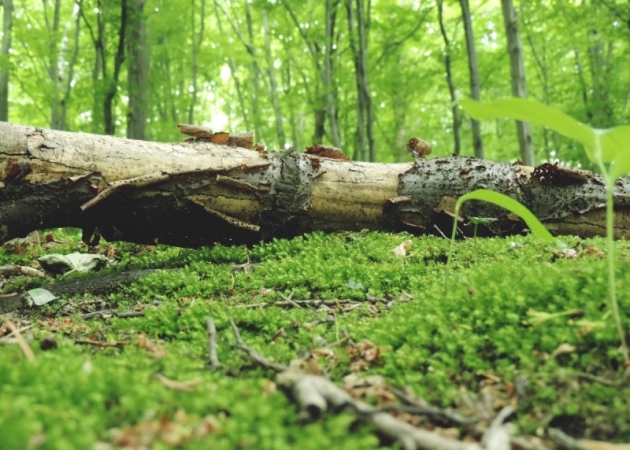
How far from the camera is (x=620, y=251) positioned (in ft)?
9.39

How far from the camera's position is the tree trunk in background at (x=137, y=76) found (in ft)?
26.7

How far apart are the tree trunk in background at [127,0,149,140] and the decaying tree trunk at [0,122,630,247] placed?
5217 millimetres

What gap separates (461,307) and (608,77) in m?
13.0

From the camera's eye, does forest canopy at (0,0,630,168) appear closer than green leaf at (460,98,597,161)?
No

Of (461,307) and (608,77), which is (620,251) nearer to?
(461,307)

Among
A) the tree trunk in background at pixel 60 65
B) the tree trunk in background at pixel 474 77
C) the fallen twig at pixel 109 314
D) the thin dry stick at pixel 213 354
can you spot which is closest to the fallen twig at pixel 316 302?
the fallen twig at pixel 109 314

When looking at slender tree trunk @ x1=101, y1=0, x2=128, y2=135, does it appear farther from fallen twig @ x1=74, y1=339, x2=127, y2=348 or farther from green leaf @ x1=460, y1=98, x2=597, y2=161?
green leaf @ x1=460, y1=98, x2=597, y2=161

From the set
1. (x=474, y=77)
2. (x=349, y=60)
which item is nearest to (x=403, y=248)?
(x=474, y=77)

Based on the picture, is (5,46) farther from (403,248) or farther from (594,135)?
(594,135)

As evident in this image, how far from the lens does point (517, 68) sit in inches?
276

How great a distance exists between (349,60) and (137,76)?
20.6ft

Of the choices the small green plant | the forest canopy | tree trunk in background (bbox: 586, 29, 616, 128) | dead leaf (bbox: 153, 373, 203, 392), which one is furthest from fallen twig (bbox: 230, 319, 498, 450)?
tree trunk in background (bbox: 586, 29, 616, 128)

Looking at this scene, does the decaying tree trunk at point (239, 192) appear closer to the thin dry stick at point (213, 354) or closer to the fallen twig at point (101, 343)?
the fallen twig at point (101, 343)

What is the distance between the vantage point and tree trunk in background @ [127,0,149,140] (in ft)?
26.7
